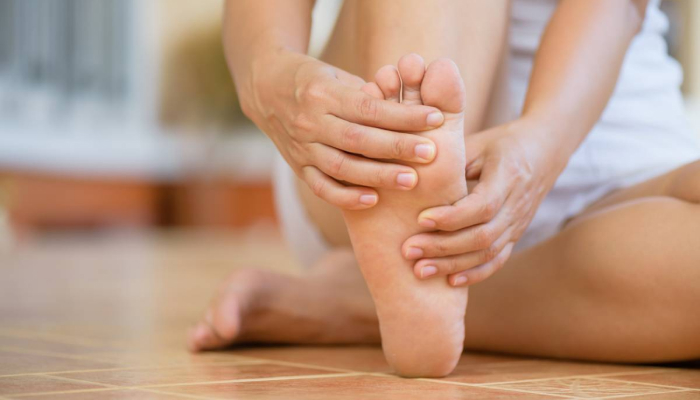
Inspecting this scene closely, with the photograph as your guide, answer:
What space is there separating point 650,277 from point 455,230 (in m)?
0.19

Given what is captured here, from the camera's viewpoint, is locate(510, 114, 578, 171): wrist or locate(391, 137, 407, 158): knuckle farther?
locate(510, 114, 578, 171): wrist

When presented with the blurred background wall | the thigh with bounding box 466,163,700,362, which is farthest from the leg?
the blurred background wall

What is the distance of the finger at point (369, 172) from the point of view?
0.58 m

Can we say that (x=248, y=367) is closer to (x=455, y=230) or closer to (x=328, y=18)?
(x=455, y=230)

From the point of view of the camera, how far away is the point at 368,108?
1.88 ft

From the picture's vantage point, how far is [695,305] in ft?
2.19

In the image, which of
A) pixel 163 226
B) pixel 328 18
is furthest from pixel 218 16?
pixel 163 226

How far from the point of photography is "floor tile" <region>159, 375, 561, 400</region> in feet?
1.78

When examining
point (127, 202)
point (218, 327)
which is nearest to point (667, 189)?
point (218, 327)

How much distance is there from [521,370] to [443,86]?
257 millimetres

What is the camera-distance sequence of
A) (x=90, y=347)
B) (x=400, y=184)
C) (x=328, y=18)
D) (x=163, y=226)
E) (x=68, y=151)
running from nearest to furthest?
(x=400, y=184)
(x=90, y=347)
(x=68, y=151)
(x=163, y=226)
(x=328, y=18)

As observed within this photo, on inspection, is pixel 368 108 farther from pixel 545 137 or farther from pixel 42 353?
pixel 42 353

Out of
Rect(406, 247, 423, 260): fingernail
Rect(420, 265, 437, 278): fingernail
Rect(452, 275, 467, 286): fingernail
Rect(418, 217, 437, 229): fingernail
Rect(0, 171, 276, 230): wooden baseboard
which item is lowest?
Rect(452, 275, 467, 286): fingernail

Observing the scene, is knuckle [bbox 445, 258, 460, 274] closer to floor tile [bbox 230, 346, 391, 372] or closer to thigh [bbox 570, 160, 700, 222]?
floor tile [bbox 230, 346, 391, 372]
